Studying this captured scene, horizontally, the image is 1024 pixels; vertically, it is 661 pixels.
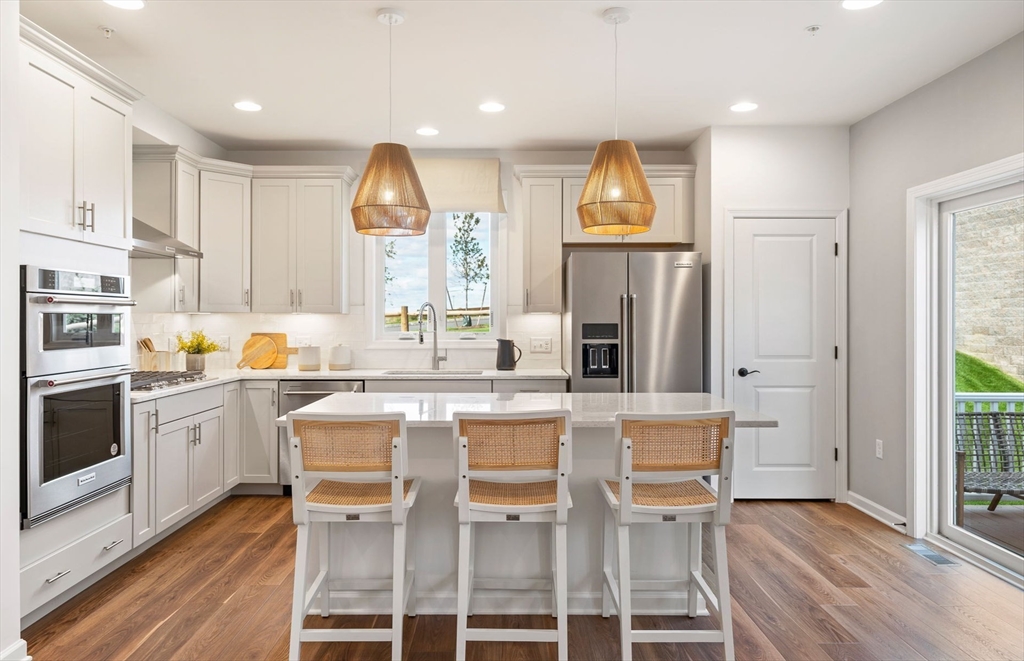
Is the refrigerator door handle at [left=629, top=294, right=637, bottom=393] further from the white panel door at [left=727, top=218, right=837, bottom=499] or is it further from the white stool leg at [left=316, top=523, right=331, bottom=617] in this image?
the white stool leg at [left=316, top=523, right=331, bottom=617]

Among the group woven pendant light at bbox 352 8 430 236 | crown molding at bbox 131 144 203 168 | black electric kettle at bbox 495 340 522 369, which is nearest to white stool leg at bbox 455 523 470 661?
woven pendant light at bbox 352 8 430 236

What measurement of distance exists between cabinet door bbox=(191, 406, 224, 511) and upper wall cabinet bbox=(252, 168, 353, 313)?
103 cm

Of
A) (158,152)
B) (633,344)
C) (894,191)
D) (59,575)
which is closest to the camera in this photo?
(59,575)

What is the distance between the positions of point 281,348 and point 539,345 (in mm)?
2097

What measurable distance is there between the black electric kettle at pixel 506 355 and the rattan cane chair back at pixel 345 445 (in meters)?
2.65

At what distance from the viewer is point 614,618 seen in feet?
8.44

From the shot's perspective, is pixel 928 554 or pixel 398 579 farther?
pixel 928 554

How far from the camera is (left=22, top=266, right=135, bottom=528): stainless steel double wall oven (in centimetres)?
240

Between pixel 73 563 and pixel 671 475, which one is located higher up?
pixel 671 475

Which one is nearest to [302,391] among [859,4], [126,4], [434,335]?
[434,335]

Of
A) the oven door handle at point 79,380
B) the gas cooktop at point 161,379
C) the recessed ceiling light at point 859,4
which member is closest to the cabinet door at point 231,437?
the gas cooktop at point 161,379

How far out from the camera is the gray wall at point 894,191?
3084 mm

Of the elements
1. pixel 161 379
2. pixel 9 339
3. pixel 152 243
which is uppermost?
pixel 152 243

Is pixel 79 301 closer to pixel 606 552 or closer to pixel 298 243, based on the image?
pixel 298 243
